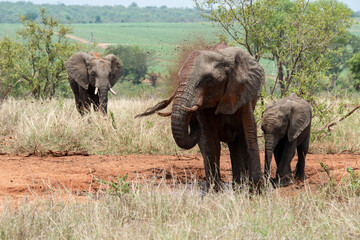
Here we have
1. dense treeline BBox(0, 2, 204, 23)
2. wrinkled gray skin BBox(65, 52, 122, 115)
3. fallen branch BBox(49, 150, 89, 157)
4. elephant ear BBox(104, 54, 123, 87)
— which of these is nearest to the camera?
fallen branch BBox(49, 150, 89, 157)

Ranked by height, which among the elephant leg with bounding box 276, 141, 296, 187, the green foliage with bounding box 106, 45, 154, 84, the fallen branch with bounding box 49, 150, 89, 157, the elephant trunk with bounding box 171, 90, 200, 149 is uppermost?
the elephant trunk with bounding box 171, 90, 200, 149

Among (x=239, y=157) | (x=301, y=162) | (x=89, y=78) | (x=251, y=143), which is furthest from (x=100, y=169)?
(x=89, y=78)

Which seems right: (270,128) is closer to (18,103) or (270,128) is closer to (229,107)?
(229,107)

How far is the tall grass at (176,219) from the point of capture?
4250mm

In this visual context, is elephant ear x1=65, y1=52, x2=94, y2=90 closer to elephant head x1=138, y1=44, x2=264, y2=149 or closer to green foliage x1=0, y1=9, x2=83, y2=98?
green foliage x1=0, y1=9, x2=83, y2=98

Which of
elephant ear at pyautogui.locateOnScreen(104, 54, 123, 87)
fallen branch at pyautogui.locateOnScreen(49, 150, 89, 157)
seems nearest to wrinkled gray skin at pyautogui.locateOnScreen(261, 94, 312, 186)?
fallen branch at pyautogui.locateOnScreen(49, 150, 89, 157)

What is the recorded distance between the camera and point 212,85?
5555mm

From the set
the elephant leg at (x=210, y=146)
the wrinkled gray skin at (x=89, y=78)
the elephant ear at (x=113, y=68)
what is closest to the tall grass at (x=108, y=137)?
the wrinkled gray skin at (x=89, y=78)

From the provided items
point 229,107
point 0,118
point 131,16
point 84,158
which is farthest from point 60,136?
point 131,16

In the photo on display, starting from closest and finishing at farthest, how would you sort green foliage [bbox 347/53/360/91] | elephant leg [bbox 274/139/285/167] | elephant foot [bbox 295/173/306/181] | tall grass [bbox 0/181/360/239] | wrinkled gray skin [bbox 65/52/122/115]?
1. tall grass [bbox 0/181/360/239]
2. elephant foot [bbox 295/173/306/181]
3. elephant leg [bbox 274/139/285/167]
4. wrinkled gray skin [bbox 65/52/122/115]
5. green foliage [bbox 347/53/360/91]

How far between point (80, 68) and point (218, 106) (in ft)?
25.1

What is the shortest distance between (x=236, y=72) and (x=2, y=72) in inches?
485

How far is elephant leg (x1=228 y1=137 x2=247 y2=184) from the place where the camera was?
642 centimetres

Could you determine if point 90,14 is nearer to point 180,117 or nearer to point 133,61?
point 133,61
